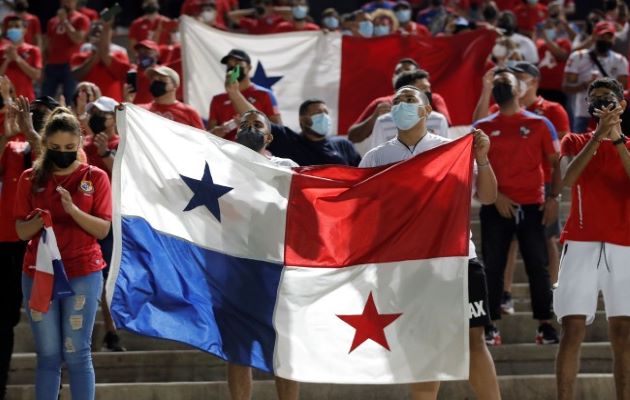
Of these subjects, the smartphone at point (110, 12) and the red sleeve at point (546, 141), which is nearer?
the red sleeve at point (546, 141)

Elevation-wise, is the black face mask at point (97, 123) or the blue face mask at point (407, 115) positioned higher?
the blue face mask at point (407, 115)

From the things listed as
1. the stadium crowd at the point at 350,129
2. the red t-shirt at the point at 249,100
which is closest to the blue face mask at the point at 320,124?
the stadium crowd at the point at 350,129

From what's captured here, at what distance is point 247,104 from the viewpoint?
11.3 metres

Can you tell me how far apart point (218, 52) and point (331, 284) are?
6484 millimetres

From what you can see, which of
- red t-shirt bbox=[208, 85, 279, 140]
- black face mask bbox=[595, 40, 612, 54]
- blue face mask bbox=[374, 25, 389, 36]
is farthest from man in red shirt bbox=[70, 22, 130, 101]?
black face mask bbox=[595, 40, 612, 54]

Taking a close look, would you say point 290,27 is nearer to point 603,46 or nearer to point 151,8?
point 151,8

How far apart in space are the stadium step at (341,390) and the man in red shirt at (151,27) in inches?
287

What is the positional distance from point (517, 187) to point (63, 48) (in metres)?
7.45

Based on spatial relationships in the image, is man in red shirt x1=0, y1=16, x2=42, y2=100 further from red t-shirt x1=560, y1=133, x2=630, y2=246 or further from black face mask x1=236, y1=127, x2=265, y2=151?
red t-shirt x1=560, y1=133, x2=630, y2=246

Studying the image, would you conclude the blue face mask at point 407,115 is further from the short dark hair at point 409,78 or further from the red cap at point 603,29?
the red cap at point 603,29

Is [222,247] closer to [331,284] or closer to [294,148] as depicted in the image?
[331,284]

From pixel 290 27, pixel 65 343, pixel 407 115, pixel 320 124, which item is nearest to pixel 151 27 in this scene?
pixel 290 27

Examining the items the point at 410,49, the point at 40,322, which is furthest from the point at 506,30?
the point at 40,322

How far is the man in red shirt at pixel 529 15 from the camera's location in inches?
703
